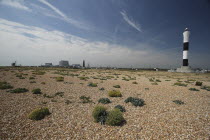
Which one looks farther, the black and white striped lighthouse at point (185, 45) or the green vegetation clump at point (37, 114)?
the black and white striped lighthouse at point (185, 45)

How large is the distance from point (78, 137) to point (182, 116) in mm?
7671

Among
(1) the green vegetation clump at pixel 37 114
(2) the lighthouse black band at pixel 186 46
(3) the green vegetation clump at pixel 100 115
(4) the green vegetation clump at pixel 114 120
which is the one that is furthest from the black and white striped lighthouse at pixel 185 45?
(1) the green vegetation clump at pixel 37 114

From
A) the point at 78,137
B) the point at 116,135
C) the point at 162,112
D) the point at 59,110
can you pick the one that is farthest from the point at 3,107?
the point at 162,112

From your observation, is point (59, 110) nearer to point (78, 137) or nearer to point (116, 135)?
point (78, 137)

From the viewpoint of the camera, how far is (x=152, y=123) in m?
6.99

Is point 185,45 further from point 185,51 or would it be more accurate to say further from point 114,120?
point 114,120

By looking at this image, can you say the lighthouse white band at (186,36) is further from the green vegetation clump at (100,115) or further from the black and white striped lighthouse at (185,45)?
the green vegetation clump at (100,115)

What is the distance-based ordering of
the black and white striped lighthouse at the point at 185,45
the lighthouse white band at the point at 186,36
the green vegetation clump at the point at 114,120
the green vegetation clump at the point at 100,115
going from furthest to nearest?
the lighthouse white band at the point at 186,36 < the black and white striped lighthouse at the point at 185,45 < the green vegetation clump at the point at 100,115 < the green vegetation clump at the point at 114,120

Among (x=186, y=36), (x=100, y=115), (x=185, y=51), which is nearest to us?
(x=100, y=115)

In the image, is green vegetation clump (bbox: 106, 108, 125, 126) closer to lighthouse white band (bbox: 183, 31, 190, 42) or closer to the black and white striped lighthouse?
the black and white striped lighthouse

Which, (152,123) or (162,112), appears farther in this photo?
(162,112)

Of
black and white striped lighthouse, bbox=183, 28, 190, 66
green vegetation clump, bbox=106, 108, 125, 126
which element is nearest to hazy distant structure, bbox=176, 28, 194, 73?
black and white striped lighthouse, bbox=183, 28, 190, 66

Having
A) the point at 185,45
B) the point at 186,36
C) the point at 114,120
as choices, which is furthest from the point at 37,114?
the point at 186,36

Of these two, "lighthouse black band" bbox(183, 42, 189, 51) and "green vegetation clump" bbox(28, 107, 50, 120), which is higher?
"lighthouse black band" bbox(183, 42, 189, 51)
